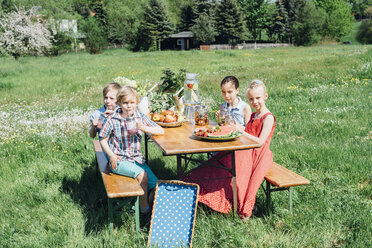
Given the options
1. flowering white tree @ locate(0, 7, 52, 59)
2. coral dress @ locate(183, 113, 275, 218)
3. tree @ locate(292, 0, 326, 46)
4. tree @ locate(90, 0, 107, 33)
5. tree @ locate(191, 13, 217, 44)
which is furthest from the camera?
tree @ locate(90, 0, 107, 33)

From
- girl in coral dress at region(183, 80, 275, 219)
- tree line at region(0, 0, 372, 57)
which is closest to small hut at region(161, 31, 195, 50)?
tree line at region(0, 0, 372, 57)

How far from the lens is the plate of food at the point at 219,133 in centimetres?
317

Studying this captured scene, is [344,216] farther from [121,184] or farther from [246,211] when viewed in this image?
[121,184]

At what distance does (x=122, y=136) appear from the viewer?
361 cm

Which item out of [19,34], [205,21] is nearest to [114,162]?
[19,34]

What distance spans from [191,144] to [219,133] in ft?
1.07

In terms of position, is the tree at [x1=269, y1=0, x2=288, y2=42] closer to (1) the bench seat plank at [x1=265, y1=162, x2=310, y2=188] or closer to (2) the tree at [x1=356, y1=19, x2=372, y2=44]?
(2) the tree at [x1=356, y1=19, x2=372, y2=44]

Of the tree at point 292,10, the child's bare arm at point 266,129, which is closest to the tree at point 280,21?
the tree at point 292,10

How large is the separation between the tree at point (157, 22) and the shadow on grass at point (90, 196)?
55.6 meters

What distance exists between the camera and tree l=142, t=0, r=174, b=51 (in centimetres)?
5811

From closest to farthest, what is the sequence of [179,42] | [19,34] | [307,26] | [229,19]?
[19,34]
[229,19]
[307,26]
[179,42]

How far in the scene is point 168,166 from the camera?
522cm

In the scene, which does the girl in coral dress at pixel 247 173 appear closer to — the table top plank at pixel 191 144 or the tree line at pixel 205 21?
the table top plank at pixel 191 144

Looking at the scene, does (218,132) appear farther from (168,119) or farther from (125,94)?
(125,94)
